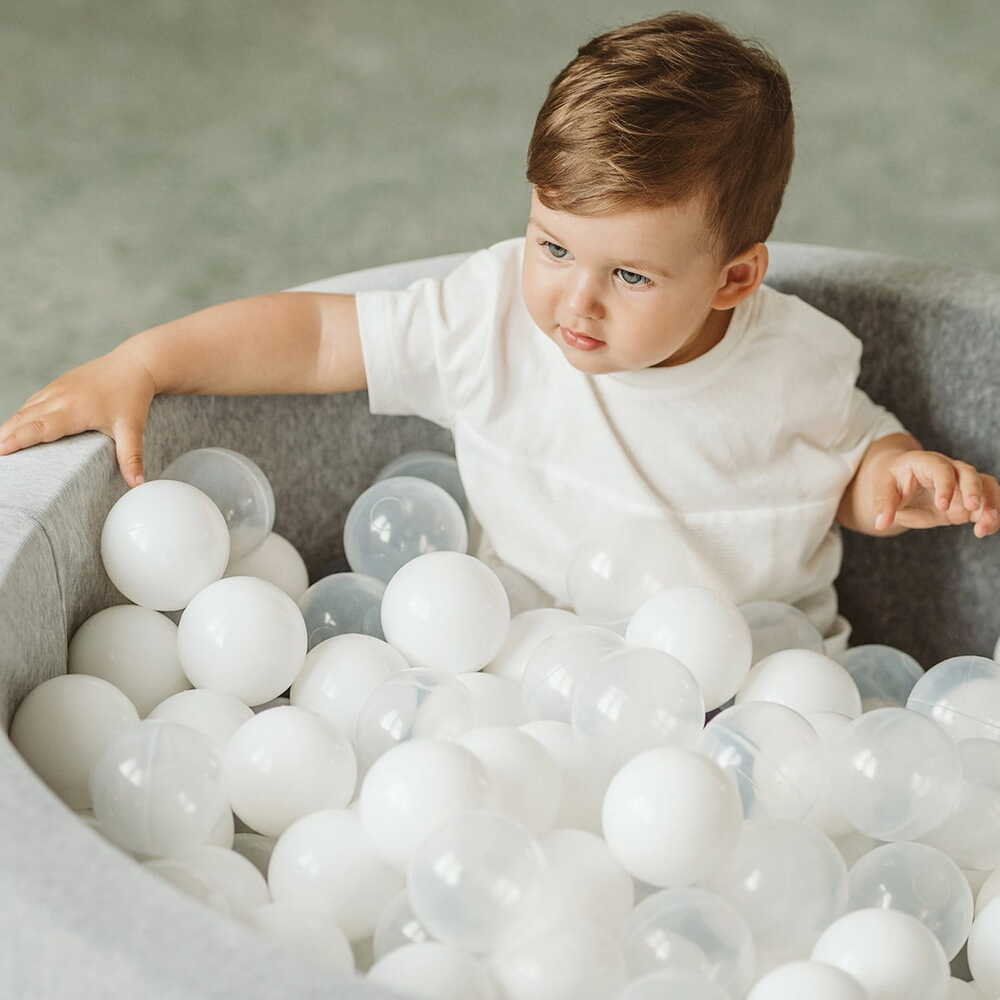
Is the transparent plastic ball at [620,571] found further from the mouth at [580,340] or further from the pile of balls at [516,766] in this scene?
the mouth at [580,340]

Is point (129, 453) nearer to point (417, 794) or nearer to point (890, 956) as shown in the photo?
point (417, 794)

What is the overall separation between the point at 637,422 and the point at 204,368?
1.13 ft

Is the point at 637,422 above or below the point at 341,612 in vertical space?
above

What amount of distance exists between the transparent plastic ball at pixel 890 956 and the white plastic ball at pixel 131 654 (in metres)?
0.49

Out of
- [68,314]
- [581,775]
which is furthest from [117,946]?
[68,314]

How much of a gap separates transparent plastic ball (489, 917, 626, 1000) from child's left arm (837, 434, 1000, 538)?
0.49 metres

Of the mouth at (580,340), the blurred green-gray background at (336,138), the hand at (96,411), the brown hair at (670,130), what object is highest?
the brown hair at (670,130)

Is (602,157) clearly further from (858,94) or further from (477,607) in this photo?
(858,94)

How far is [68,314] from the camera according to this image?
198cm

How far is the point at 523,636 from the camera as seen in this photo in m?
1.09

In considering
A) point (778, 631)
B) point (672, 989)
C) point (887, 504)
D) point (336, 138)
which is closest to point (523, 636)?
point (778, 631)

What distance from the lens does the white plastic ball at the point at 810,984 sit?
72 centimetres

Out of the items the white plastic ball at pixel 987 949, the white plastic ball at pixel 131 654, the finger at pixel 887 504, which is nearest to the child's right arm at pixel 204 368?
the white plastic ball at pixel 131 654

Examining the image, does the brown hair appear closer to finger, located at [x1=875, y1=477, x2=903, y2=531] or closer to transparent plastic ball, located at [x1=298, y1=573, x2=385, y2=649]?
finger, located at [x1=875, y1=477, x2=903, y2=531]
